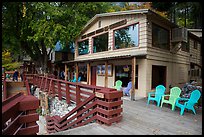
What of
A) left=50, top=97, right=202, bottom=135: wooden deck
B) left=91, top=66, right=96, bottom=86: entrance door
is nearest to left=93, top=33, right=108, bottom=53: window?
left=91, top=66, right=96, bottom=86: entrance door

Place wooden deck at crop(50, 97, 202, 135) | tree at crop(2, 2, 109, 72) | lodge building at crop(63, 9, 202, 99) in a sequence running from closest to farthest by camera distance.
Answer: wooden deck at crop(50, 97, 202, 135) → lodge building at crop(63, 9, 202, 99) → tree at crop(2, 2, 109, 72)

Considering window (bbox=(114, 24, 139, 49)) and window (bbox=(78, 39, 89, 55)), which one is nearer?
window (bbox=(114, 24, 139, 49))

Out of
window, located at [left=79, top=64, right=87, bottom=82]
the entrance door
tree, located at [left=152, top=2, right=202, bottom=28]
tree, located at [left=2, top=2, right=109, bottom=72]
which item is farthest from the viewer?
tree, located at [left=152, top=2, right=202, bottom=28]

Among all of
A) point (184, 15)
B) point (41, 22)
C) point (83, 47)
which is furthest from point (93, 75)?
point (184, 15)

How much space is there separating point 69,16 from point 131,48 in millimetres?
7887

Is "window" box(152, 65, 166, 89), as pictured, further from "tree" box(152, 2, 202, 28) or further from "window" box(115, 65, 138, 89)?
"tree" box(152, 2, 202, 28)

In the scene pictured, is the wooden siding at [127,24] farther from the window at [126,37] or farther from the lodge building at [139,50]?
the window at [126,37]

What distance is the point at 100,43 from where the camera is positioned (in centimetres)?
1160

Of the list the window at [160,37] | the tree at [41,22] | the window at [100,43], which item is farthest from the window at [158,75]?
the tree at [41,22]

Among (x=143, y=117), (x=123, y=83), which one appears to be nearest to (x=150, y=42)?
(x=123, y=83)

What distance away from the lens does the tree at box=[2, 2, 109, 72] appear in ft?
40.3

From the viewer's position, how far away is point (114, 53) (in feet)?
33.1

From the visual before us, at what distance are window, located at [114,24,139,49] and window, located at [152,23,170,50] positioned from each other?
1024 millimetres

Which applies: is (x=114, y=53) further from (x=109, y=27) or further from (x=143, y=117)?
(x=143, y=117)
